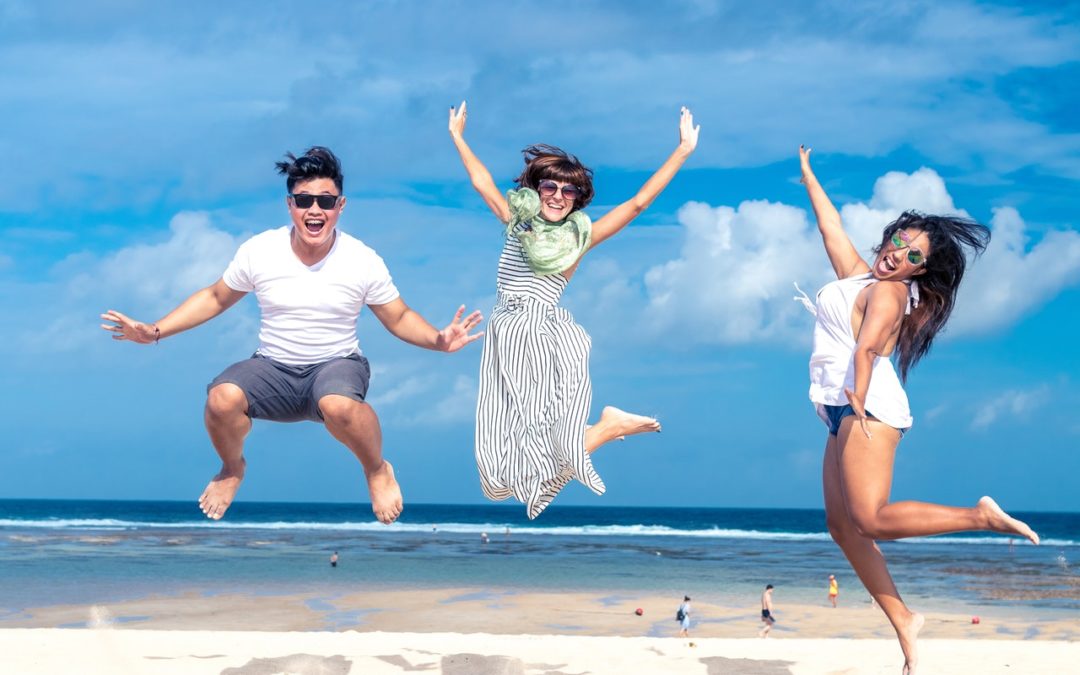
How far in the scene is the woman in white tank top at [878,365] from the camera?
18.7ft

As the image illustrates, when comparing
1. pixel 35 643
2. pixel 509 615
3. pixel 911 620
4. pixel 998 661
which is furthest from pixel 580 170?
pixel 509 615

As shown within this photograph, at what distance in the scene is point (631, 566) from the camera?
3766 cm

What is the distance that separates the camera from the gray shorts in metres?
6.44

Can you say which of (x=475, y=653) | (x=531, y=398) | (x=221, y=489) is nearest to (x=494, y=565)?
(x=475, y=653)

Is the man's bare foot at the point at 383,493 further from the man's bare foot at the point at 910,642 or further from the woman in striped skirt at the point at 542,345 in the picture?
the man's bare foot at the point at 910,642

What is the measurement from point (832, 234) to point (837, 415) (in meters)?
1.19

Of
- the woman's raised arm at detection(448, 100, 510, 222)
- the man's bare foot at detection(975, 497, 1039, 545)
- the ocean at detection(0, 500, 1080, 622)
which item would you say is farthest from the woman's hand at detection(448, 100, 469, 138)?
the ocean at detection(0, 500, 1080, 622)

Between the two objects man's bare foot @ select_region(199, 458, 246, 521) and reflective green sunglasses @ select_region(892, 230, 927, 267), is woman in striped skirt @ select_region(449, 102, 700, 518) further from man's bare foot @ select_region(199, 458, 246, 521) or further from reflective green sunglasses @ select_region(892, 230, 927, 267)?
man's bare foot @ select_region(199, 458, 246, 521)

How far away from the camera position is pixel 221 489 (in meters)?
7.13

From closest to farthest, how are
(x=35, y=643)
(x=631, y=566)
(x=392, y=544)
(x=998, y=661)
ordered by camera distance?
(x=998, y=661) < (x=35, y=643) < (x=631, y=566) < (x=392, y=544)

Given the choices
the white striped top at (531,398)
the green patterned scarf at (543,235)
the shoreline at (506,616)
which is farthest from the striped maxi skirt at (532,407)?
the shoreline at (506,616)

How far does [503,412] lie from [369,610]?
1848 cm

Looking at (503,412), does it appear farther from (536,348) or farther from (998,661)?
(998,661)

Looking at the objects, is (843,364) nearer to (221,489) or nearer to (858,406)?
(858,406)
